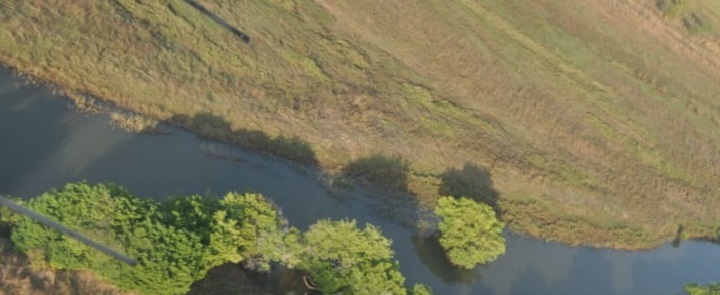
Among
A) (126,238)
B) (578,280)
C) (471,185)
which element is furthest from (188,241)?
(578,280)

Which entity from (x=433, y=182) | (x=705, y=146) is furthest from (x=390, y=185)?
(x=705, y=146)

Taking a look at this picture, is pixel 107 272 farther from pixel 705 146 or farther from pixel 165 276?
pixel 705 146

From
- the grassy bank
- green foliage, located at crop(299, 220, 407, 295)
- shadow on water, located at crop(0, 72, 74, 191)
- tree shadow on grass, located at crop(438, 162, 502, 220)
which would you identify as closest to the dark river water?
shadow on water, located at crop(0, 72, 74, 191)

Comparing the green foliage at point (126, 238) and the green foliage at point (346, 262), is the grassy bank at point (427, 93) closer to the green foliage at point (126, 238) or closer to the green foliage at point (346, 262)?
the green foliage at point (346, 262)

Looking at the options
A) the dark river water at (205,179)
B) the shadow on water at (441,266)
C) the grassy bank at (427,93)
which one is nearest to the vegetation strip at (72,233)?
the dark river water at (205,179)

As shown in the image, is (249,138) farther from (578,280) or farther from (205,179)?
(578,280)
